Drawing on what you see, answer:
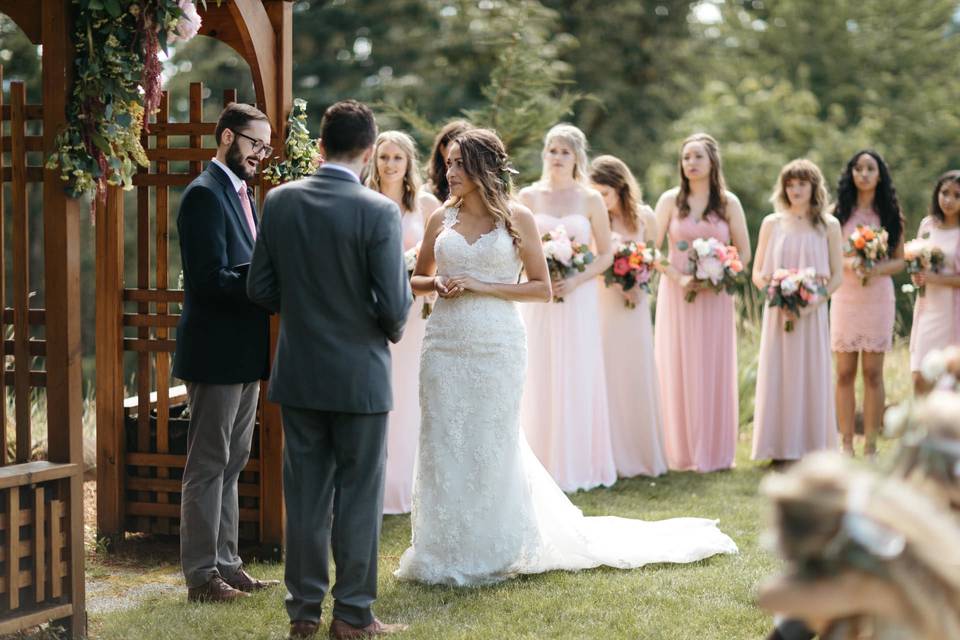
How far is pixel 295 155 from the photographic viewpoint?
5730mm

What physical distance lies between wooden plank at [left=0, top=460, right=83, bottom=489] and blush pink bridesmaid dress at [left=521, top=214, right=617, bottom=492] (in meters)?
4.10

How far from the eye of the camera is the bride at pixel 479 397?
5641mm

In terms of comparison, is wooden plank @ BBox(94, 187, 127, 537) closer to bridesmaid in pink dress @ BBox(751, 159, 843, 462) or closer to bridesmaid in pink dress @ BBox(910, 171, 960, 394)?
bridesmaid in pink dress @ BBox(751, 159, 843, 462)

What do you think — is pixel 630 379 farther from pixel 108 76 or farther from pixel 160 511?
pixel 108 76

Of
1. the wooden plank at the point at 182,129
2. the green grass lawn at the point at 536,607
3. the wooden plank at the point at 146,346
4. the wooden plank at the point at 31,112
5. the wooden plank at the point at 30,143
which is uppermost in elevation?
the wooden plank at the point at 182,129

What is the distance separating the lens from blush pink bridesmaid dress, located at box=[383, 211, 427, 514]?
7348mm

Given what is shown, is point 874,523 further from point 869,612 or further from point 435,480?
point 435,480

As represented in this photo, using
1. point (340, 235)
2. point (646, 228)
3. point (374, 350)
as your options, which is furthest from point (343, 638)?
point (646, 228)

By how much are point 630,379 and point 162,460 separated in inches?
150

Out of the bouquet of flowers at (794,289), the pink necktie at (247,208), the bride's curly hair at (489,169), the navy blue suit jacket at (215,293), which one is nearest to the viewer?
the navy blue suit jacket at (215,293)

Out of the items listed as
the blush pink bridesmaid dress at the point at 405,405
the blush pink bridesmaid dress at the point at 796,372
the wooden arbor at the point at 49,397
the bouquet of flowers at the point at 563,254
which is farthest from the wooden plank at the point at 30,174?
the blush pink bridesmaid dress at the point at 796,372

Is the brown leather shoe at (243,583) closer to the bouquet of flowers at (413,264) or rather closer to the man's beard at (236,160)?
the man's beard at (236,160)

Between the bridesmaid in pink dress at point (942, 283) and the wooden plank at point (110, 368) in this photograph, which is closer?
the wooden plank at point (110, 368)

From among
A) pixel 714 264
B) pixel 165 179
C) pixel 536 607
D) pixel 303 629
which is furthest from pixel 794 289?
pixel 303 629
